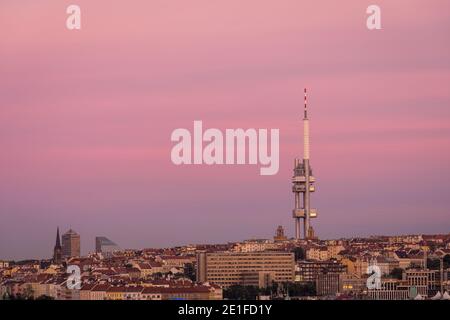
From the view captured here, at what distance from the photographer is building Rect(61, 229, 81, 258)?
41.2 metres

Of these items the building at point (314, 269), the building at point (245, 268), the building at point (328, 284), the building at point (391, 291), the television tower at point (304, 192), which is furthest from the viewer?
the television tower at point (304, 192)

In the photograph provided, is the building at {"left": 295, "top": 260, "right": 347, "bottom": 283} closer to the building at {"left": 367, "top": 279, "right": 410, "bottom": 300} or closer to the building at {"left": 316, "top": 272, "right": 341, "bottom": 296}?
the building at {"left": 316, "top": 272, "right": 341, "bottom": 296}

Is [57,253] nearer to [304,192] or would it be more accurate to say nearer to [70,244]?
[70,244]

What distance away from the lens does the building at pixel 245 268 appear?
1596 inches

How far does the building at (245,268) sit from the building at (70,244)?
3.07 metres

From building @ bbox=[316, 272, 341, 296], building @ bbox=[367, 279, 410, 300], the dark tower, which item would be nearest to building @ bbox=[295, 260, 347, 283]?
building @ bbox=[316, 272, 341, 296]

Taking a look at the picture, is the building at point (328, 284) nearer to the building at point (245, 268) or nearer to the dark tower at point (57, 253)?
the building at point (245, 268)

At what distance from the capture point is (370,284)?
125 feet

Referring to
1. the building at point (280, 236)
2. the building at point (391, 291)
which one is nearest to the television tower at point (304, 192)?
the building at point (280, 236)

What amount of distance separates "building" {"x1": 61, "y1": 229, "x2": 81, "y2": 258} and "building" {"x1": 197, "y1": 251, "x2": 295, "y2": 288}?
121 inches
